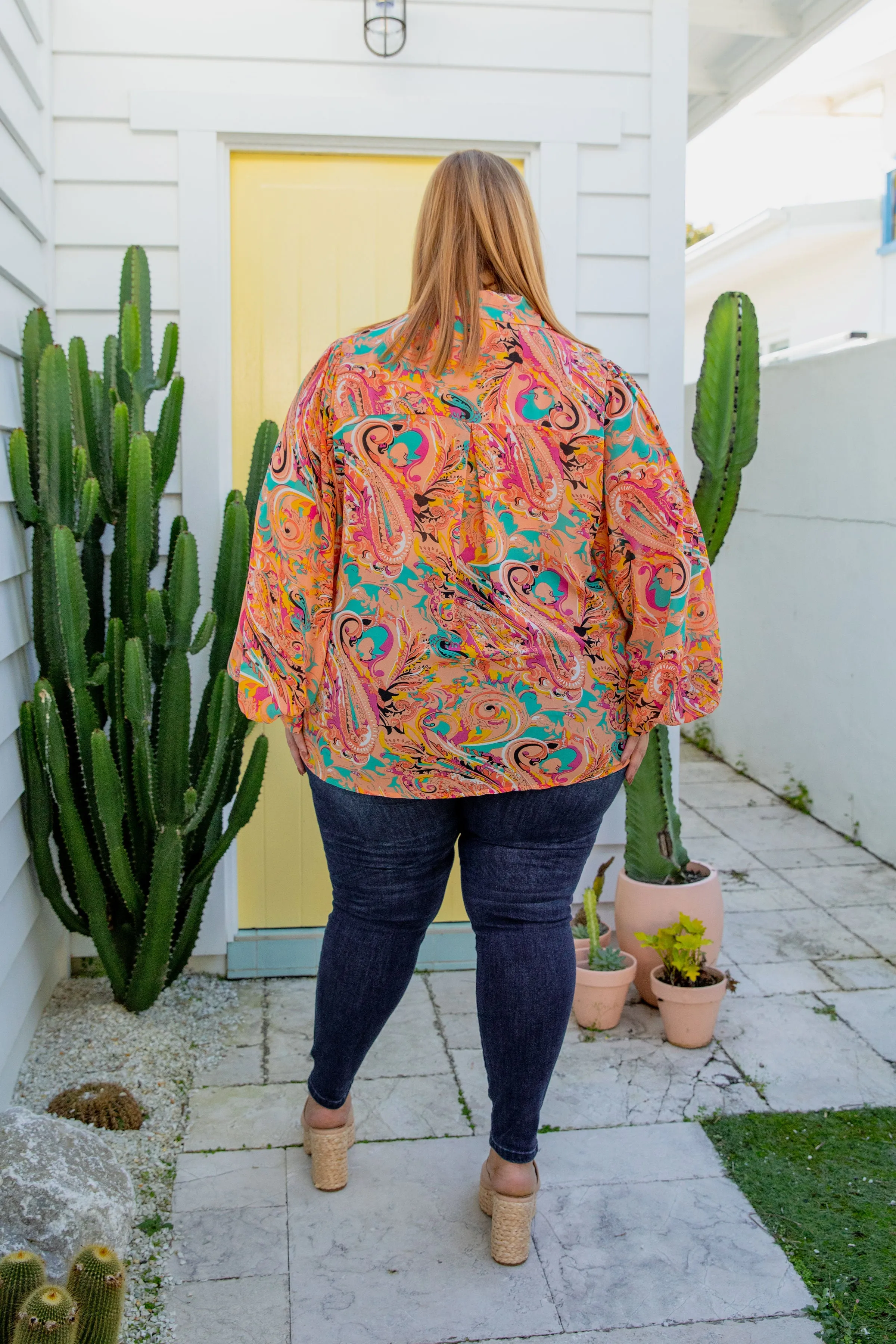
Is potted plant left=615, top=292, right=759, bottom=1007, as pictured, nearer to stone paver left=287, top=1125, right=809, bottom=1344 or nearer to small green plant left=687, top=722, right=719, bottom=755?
stone paver left=287, top=1125, right=809, bottom=1344

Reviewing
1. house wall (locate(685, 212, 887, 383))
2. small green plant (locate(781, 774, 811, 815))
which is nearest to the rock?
small green plant (locate(781, 774, 811, 815))

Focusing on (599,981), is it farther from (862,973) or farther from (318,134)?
(318,134)

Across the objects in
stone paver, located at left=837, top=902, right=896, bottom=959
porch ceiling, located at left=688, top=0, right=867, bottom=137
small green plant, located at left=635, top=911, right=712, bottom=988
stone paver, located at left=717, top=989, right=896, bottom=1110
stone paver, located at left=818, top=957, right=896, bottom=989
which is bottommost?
stone paver, located at left=717, top=989, right=896, bottom=1110

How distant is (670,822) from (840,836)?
1.74 m

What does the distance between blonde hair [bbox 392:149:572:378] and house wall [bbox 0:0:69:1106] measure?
3.59 ft

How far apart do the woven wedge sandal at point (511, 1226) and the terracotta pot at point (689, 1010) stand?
82 cm

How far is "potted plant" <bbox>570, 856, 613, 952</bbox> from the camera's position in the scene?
111 inches

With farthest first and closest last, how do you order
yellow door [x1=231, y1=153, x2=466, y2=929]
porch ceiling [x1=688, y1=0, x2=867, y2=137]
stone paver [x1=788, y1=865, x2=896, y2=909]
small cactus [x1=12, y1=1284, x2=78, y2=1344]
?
porch ceiling [x1=688, y1=0, x2=867, y2=137], stone paver [x1=788, y1=865, x2=896, y2=909], yellow door [x1=231, y1=153, x2=466, y2=929], small cactus [x1=12, y1=1284, x2=78, y2=1344]

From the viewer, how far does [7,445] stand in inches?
95.8

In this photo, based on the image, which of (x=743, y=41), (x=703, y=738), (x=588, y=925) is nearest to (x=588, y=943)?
(x=588, y=925)

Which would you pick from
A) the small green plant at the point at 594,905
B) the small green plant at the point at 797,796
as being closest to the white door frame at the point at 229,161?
the small green plant at the point at 594,905

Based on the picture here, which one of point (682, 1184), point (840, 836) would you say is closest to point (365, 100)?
point (682, 1184)

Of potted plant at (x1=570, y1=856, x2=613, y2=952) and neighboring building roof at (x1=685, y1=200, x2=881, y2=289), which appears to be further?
neighboring building roof at (x1=685, y1=200, x2=881, y2=289)

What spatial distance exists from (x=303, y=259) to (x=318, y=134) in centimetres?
30
